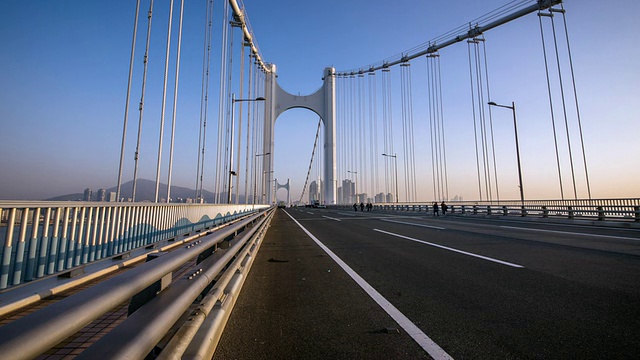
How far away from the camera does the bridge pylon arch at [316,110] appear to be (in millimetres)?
67250

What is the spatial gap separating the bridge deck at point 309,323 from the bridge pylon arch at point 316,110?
59.6 meters

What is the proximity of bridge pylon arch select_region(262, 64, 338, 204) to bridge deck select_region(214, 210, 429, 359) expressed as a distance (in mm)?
59613

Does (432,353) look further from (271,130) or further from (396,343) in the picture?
(271,130)

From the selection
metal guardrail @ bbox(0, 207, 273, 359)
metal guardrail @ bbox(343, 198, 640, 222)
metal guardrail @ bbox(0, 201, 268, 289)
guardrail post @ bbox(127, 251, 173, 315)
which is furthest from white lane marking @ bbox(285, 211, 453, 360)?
metal guardrail @ bbox(343, 198, 640, 222)

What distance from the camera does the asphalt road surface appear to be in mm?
2668

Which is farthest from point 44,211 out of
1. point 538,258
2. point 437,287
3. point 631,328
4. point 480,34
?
point 480,34

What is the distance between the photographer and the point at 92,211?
493 centimetres

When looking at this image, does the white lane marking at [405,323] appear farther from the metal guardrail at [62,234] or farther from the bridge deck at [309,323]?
the metal guardrail at [62,234]

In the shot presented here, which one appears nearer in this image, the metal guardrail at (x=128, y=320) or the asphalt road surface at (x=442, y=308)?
the metal guardrail at (x=128, y=320)

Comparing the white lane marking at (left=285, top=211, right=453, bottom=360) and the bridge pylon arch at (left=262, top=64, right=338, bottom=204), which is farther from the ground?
the bridge pylon arch at (left=262, top=64, right=338, bottom=204)

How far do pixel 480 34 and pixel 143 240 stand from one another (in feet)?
159

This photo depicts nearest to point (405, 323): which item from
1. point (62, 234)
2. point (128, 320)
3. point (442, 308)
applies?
point (442, 308)

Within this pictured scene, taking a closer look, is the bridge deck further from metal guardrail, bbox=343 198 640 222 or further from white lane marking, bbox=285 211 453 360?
metal guardrail, bbox=343 198 640 222

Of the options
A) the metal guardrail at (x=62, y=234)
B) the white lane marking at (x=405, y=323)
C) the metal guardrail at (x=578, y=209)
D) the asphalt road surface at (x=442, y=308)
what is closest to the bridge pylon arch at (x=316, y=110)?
the metal guardrail at (x=578, y=209)
